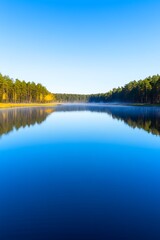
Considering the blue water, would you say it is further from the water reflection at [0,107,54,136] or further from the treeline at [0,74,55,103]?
the treeline at [0,74,55,103]

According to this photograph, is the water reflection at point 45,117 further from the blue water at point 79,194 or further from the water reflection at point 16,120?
the blue water at point 79,194

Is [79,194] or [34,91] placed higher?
[34,91]

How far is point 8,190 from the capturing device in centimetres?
925

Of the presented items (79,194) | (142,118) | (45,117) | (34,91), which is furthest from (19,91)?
(79,194)

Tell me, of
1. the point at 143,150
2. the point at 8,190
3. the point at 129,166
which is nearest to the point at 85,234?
the point at 8,190

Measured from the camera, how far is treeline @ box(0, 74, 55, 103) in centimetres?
10591

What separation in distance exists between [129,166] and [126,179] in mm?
2349

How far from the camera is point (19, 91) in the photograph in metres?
125

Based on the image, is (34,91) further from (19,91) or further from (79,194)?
(79,194)

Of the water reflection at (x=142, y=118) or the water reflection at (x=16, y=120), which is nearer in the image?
the water reflection at (x=16, y=120)

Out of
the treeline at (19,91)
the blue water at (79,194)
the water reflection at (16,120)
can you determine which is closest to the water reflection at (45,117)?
the water reflection at (16,120)

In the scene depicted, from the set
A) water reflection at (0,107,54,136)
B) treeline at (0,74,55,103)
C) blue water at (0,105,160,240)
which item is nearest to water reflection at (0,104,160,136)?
water reflection at (0,107,54,136)

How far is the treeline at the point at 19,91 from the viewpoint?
106 meters

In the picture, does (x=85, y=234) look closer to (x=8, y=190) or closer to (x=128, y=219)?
(x=128, y=219)
